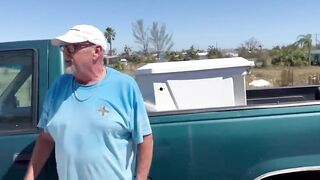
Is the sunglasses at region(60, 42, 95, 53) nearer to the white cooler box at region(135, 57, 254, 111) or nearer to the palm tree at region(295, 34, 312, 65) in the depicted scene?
the white cooler box at region(135, 57, 254, 111)

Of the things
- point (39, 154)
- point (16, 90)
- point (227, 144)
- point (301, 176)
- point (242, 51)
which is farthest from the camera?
point (242, 51)

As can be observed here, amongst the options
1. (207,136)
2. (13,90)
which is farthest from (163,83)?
(13,90)

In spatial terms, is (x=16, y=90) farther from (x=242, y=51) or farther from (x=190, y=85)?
(x=242, y=51)

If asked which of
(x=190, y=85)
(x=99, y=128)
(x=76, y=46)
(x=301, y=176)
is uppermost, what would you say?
(x=76, y=46)

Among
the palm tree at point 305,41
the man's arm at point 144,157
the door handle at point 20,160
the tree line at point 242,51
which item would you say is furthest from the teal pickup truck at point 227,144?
the palm tree at point 305,41

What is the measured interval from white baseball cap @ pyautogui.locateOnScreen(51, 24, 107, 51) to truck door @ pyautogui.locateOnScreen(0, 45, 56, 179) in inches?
25.3

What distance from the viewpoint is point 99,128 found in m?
2.32

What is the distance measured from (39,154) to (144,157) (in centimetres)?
60

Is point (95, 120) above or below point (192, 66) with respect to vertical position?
below

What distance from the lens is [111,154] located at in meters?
2.35

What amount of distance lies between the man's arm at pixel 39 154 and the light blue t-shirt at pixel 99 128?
0.12 metres

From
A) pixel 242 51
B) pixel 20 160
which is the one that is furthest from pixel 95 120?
pixel 242 51

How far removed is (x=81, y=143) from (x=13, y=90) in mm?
923

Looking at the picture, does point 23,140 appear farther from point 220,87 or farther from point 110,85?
point 220,87
